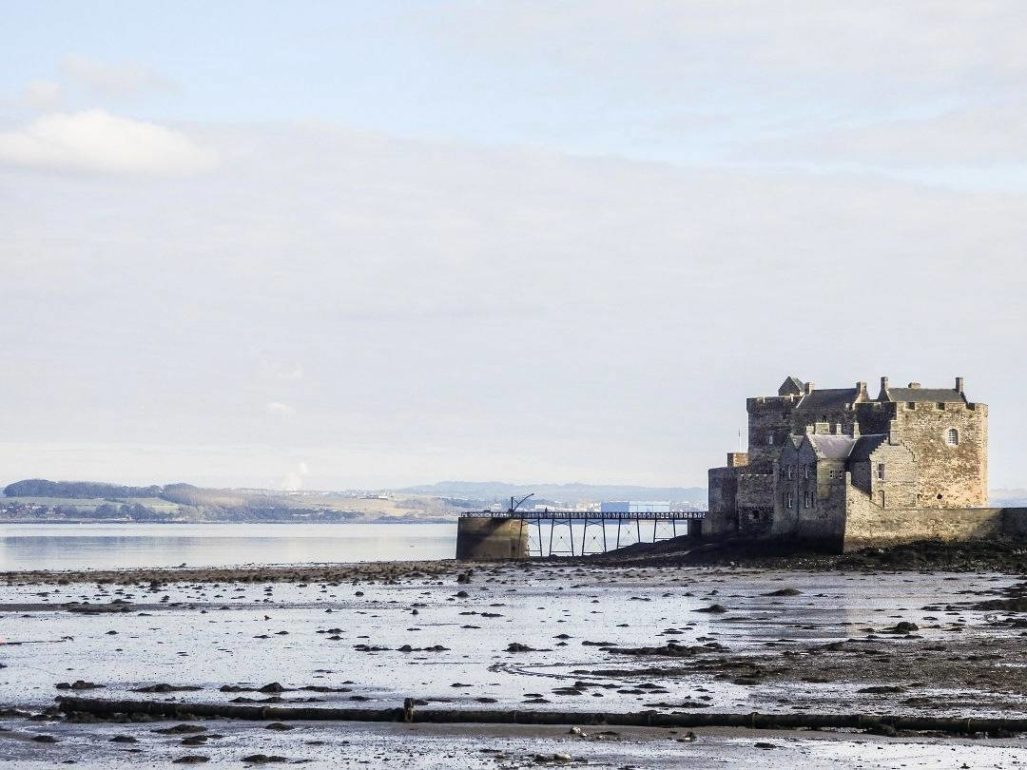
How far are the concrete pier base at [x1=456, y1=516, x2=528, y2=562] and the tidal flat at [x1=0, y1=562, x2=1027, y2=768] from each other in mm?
36533

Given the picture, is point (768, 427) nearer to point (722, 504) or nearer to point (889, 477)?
point (722, 504)

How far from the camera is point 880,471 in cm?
7375

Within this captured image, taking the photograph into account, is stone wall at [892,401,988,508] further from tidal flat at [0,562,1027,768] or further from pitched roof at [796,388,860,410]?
tidal flat at [0,562,1027,768]

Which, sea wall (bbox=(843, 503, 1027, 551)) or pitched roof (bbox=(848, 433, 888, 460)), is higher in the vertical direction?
pitched roof (bbox=(848, 433, 888, 460))

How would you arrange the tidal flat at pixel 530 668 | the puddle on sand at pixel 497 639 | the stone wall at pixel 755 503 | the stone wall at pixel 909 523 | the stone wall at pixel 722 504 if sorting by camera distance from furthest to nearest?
1. the stone wall at pixel 722 504
2. the stone wall at pixel 755 503
3. the stone wall at pixel 909 523
4. the puddle on sand at pixel 497 639
5. the tidal flat at pixel 530 668

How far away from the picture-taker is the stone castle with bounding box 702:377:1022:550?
73.4 metres

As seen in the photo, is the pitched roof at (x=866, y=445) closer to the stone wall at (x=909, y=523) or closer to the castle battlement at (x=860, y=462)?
the castle battlement at (x=860, y=462)

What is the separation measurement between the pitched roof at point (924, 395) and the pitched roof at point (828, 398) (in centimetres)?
178

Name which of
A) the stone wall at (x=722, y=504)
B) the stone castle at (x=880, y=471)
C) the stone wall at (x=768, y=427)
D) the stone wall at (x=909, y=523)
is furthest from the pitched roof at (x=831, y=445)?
the stone wall at (x=722, y=504)

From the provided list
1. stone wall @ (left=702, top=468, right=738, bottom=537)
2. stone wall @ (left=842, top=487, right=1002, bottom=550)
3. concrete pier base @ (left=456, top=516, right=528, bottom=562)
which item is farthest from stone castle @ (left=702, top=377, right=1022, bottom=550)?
concrete pier base @ (left=456, top=516, right=528, bottom=562)

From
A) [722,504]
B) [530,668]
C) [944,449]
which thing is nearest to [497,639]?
[530,668]

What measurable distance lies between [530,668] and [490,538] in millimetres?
66817

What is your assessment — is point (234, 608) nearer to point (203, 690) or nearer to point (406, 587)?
point (406, 587)

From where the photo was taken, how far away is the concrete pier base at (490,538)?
3871 inches
